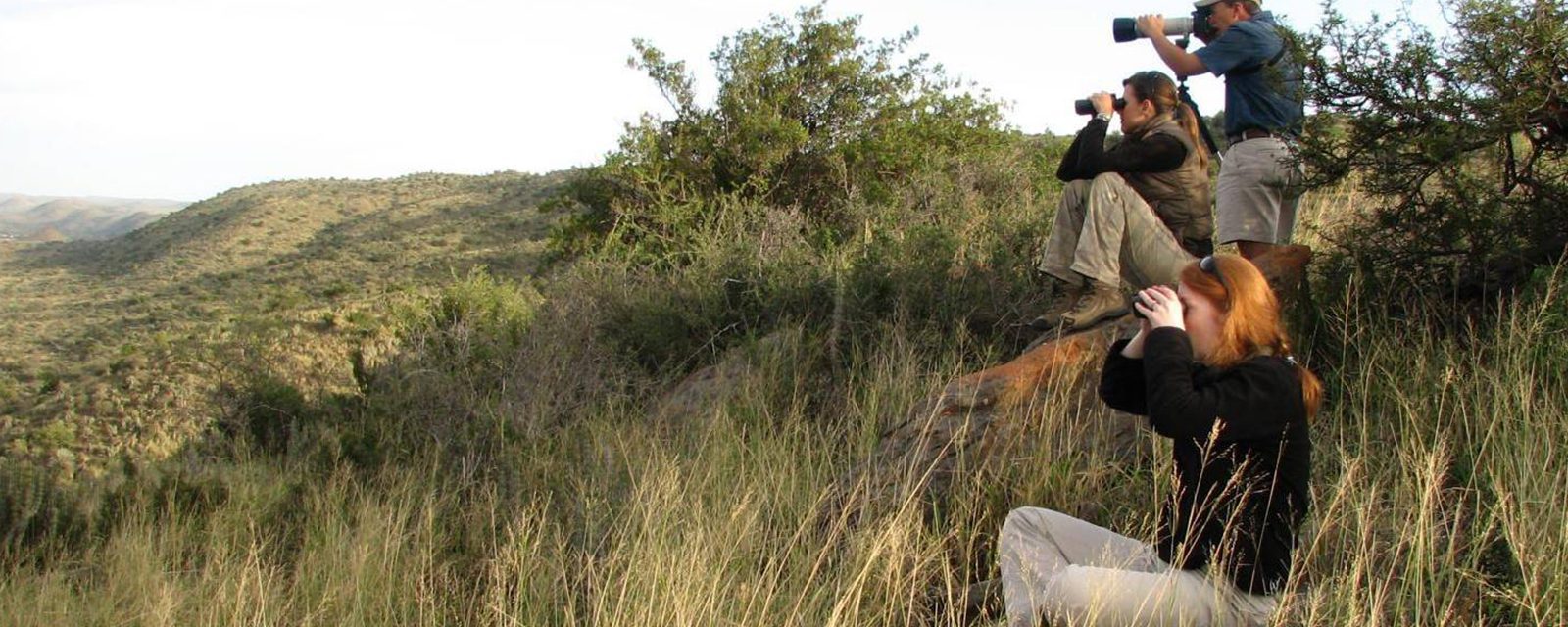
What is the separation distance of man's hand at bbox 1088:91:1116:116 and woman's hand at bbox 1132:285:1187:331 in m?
2.77

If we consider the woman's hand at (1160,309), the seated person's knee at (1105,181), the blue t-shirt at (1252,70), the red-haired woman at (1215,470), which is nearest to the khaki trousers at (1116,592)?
the red-haired woman at (1215,470)

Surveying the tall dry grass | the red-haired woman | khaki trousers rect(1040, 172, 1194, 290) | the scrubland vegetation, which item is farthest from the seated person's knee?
the red-haired woman

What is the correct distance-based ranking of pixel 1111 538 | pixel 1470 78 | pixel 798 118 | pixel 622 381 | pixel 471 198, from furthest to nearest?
pixel 471 198, pixel 798 118, pixel 622 381, pixel 1470 78, pixel 1111 538

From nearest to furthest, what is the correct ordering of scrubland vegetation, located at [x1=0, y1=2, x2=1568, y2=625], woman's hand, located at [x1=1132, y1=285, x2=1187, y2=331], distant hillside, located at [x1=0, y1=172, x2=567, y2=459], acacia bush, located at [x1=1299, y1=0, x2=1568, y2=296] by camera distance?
woman's hand, located at [x1=1132, y1=285, x2=1187, y2=331]
scrubland vegetation, located at [x1=0, y1=2, x2=1568, y2=625]
acacia bush, located at [x1=1299, y1=0, x2=1568, y2=296]
distant hillside, located at [x1=0, y1=172, x2=567, y2=459]

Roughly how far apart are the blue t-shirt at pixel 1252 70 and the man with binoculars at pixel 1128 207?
25 cm

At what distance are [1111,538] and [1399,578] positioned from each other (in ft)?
2.21

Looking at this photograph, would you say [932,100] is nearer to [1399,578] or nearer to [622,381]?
[622,381]

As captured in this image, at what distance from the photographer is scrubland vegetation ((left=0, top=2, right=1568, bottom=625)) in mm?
3193

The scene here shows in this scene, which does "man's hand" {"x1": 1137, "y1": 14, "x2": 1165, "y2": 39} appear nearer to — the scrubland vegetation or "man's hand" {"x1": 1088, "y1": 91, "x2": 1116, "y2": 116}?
"man's hand" {"x1": 1088, "y1": 91, "x2": 1116, "y2": 116}

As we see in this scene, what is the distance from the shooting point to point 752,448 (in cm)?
490

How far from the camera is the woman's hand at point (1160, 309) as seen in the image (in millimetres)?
2934

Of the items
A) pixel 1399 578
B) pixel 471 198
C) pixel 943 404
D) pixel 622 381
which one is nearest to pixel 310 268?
pixel 471 198

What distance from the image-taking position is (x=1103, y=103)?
560cm

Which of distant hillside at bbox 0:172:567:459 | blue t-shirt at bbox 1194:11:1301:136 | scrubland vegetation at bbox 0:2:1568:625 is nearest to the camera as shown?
scrubland vegetation at bbox 0:2:1568:625
